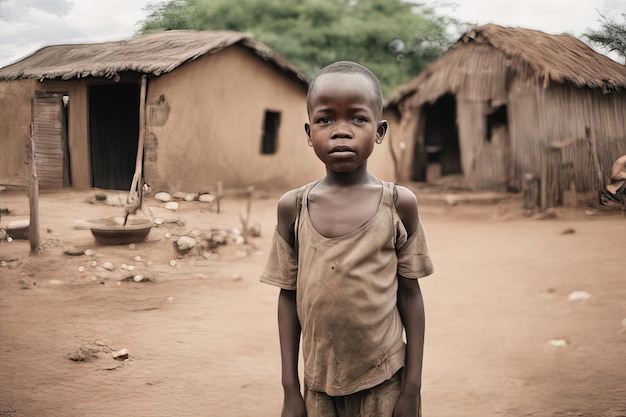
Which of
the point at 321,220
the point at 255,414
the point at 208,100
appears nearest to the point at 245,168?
the point at 208,100

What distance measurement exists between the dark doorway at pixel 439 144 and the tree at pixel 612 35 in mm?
8174

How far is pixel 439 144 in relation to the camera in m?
11.9

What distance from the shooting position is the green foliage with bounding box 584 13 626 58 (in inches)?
112

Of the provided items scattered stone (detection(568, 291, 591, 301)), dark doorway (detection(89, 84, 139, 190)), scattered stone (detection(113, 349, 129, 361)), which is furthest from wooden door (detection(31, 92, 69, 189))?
scattered stone (detection(568, 291, 591, 301))

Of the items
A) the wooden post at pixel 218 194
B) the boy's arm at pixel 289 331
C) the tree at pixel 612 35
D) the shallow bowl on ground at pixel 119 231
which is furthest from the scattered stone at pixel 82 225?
the tree at pixel 612 35

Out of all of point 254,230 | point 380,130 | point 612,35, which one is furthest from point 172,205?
point 612,35

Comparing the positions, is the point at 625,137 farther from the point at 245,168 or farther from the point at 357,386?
the point at 245,168

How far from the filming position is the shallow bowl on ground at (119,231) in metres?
2.75

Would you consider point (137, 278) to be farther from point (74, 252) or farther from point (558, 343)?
point (558, 343)

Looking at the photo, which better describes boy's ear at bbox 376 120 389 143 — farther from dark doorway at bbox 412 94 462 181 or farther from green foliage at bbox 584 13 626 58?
dark doorway at bbox 412 94 462 181

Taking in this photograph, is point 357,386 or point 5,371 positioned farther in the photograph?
point 5,371

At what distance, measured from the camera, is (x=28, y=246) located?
2.72m

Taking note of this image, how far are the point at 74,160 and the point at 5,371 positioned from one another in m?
0.91

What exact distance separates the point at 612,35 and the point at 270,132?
2.94 meters
